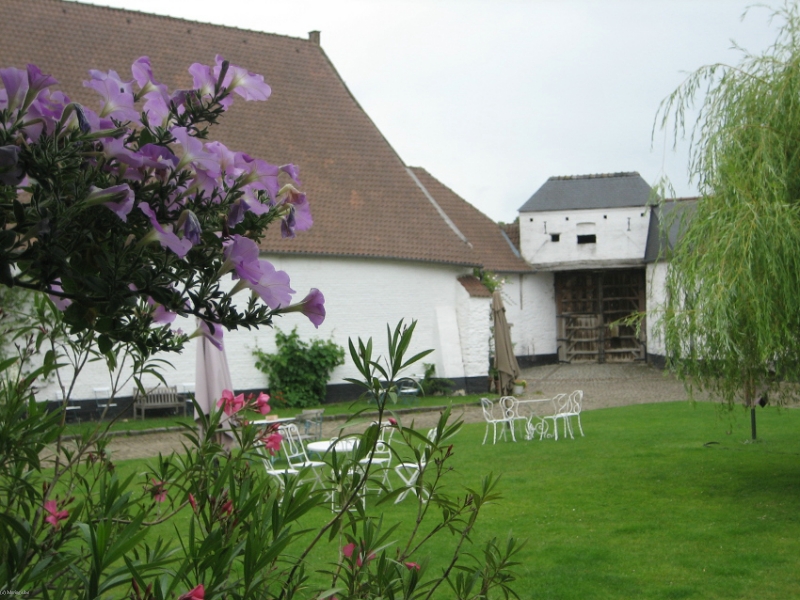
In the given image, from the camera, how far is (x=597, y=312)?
33.6 m

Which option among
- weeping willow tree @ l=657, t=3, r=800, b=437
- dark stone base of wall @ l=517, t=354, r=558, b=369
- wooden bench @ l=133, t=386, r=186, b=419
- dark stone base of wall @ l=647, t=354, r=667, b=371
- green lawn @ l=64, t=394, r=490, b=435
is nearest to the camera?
weeping willow tree @ l=657, t=3, r=800, b=437

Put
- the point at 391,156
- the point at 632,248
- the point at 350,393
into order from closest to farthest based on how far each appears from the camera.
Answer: the point at 350,393 < the point at 391,156 < the point at 632,248

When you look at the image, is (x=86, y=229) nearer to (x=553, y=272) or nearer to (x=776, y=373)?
(x=776, y=373)

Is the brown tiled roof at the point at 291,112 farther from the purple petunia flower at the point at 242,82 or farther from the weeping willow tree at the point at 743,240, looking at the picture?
the purple petunia flower at the point at 242,82

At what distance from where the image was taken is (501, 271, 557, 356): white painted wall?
3278cm

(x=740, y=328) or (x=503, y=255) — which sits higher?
(x=503, y=255)

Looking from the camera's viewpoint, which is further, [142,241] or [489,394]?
[489,394]

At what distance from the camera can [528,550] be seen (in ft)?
26.1

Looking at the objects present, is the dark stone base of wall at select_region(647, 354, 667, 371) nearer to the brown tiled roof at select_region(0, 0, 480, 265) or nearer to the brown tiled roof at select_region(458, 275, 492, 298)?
the brown tiled roof at select_region(458, 275, 492, 298)

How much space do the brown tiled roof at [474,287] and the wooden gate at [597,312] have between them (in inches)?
376

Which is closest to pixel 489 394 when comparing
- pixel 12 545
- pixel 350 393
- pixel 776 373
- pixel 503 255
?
pixel 350 393

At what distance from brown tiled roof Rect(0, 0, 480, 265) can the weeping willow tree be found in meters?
11.9

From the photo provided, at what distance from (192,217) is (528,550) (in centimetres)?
706

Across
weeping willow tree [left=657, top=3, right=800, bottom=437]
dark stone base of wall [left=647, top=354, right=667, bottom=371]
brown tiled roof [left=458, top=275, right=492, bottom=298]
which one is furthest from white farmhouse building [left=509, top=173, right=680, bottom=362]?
weeping willow tree [left=657, top=3, right=800, bottom=437]
